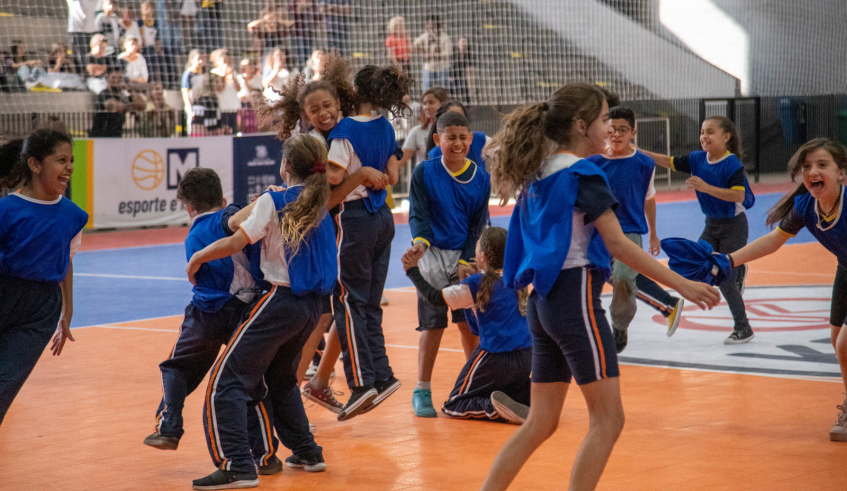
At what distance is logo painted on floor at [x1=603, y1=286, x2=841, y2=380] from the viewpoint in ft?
22.3

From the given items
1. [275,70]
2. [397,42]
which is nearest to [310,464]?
[275,70]

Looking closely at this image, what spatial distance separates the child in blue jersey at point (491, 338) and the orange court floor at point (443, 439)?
0.46 feet

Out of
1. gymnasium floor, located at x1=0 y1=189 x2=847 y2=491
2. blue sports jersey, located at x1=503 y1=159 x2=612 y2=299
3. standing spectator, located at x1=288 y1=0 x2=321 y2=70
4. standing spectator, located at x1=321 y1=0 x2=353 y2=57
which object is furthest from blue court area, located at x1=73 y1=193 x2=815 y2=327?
blue sports jersey, located at x1=503 y1=159 x2=612 y2=299

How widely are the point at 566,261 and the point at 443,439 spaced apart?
1.94m

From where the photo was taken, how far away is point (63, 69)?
1664 cm

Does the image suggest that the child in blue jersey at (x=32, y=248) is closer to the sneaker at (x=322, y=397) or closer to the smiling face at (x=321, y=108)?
the smiling face at (x=321, y=108)

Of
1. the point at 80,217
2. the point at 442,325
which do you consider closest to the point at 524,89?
the point at 442,325

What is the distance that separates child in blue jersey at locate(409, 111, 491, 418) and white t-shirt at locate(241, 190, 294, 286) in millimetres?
1432

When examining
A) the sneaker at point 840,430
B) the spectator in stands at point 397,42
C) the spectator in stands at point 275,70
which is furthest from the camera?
the spectator in stands at point 397,42

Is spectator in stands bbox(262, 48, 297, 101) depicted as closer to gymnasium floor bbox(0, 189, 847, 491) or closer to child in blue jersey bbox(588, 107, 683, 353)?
gymnasium floor bbox(0, 189, 847, 491)

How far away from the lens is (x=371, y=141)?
5.40 m

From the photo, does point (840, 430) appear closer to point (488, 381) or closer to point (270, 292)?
point (488, 381)

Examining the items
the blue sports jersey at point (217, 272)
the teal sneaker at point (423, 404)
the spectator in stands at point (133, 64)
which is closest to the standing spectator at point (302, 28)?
the spectator in stands at point (133, 64)

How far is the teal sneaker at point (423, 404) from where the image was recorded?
5656mm
